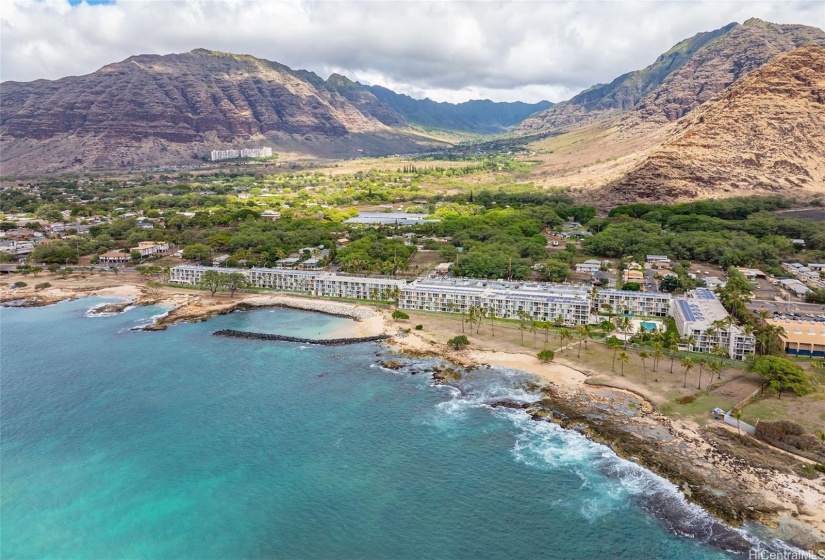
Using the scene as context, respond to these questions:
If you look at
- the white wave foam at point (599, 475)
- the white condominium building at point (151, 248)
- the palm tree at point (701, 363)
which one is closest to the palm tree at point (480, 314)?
the white wave foam at point (599, 475)

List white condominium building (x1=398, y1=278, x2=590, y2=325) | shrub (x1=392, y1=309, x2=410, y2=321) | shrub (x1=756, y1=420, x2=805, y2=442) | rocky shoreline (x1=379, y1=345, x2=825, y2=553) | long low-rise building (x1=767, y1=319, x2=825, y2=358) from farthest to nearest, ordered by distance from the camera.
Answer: shrub (x1=392, y1=309, x2=410, y2=321), white condominium building (x1=398, y1=278, x2=590, y2=325), long low-rise building (x1=767, y1=319, x2=825, y2=358), shrub (x1=756, y1=420, x2=805, y2=442), rocky shoreline (x1=379, y1=345, x2=825, y2=553)

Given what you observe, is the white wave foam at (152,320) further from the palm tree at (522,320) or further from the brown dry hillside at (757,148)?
the brown dry hillside at (757,148)

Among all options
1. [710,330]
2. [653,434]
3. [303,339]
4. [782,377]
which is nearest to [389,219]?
[303,339]

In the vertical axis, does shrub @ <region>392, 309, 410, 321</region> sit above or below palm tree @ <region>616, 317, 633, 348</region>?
below

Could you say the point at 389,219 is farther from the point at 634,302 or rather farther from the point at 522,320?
the point at 634,302

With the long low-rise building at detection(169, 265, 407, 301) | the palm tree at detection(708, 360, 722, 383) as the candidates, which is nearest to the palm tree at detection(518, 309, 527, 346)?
the long low-rise building at detection(169, 265, 407, 301)

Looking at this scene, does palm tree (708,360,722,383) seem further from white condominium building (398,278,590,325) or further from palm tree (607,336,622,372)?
white condominium building (398,278,590,325)

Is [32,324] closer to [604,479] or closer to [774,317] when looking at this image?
[604,479]

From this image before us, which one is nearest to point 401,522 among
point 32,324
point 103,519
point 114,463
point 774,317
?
point 103,519
